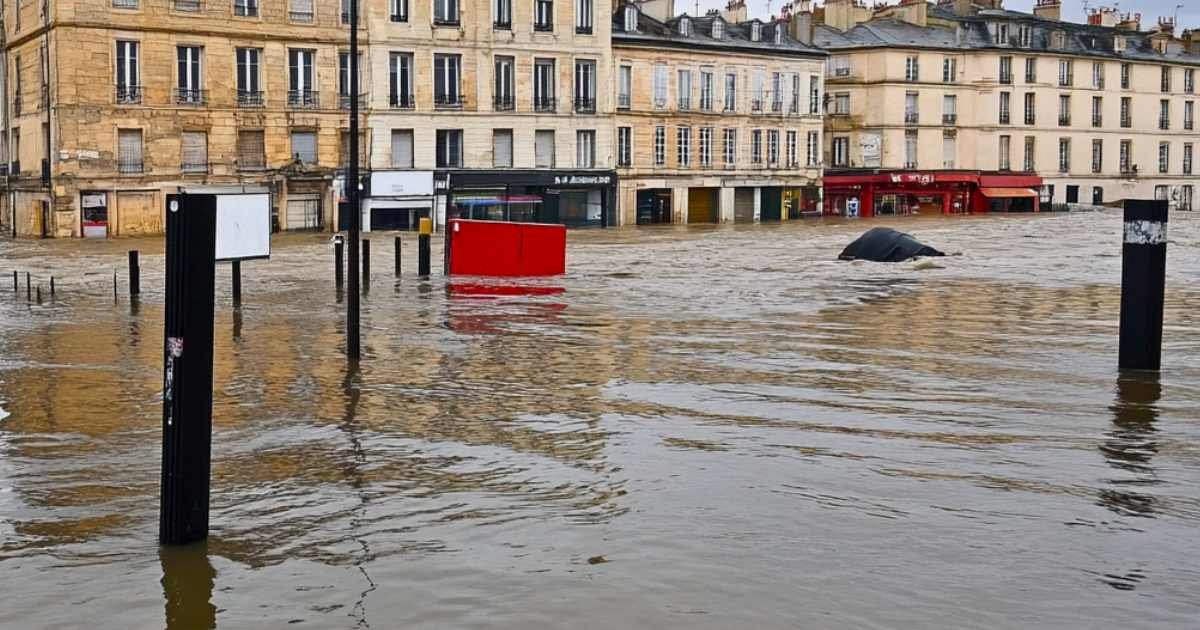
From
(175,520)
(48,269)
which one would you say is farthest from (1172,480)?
(48,269)

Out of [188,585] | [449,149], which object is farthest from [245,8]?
[188,585]

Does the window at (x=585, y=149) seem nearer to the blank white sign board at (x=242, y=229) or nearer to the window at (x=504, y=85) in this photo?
the window at (x=504, y=85)

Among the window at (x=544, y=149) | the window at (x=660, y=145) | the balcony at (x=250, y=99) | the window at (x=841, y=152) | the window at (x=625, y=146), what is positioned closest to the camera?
the balcony at (x=250, y=99)

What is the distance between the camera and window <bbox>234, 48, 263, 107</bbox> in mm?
50594

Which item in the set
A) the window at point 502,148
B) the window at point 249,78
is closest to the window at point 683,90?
the window at point 502,148

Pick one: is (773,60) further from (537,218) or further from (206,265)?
(206,265)

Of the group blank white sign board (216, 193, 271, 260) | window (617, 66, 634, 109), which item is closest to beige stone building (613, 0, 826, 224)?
window (617, 66, 634, 109)

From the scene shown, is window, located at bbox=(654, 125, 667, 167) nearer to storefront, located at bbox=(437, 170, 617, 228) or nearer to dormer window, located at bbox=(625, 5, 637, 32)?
storefront, located at bbox=(437, 170, 617, 228)

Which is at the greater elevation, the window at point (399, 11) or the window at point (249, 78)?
the window at point (399, 11)

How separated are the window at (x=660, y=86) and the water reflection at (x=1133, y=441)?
48162mm

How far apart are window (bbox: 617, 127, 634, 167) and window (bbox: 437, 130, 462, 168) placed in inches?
296

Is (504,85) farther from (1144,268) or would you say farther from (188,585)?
(188,585)

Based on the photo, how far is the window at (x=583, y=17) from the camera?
5731 centimetres

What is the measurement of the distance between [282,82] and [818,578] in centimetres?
4724
